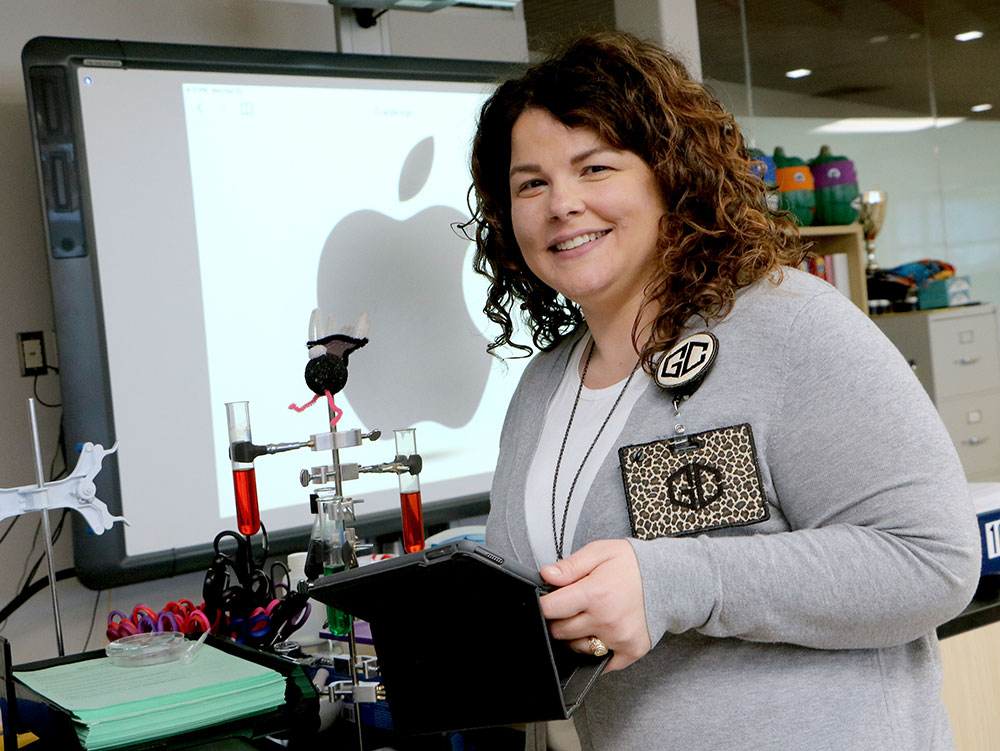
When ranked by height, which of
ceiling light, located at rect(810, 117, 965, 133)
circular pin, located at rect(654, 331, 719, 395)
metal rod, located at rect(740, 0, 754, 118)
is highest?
metal rod, located at rect(740, 0, 754, 118)

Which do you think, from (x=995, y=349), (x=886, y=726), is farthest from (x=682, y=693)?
(x=995, y=349)

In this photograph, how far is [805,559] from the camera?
2.74ft

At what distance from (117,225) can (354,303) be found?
0.52 m

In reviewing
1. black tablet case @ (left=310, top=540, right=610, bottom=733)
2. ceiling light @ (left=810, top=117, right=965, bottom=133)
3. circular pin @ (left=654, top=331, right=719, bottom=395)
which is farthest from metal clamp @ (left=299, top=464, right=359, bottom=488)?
ceiling light @ (left=810, top=117, right=965, bottom=133)

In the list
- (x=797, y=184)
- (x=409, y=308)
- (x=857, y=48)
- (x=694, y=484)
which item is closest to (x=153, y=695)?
(x=694, y=484)

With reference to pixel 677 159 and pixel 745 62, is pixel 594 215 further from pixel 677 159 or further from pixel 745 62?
Result: pixel 745 62

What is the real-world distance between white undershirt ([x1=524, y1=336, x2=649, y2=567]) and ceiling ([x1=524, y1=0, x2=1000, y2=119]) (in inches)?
157

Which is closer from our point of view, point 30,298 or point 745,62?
point 30,298

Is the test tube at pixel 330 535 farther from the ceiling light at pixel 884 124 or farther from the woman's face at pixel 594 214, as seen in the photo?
the ceiling light at pixel 884 124

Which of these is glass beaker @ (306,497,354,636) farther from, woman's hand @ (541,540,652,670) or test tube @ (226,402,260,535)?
woman's hand @ (541,540,652,670)

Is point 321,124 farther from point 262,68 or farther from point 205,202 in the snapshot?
point 205,202

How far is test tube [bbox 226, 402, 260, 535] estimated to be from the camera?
1257mm

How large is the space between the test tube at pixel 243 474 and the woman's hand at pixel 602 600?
0.57 m

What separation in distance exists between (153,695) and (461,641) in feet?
1.27
